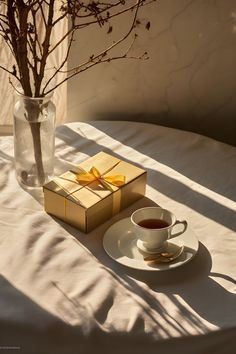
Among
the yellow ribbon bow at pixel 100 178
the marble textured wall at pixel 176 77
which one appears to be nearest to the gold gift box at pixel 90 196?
the yellow ribbon bow at pixel 100 178

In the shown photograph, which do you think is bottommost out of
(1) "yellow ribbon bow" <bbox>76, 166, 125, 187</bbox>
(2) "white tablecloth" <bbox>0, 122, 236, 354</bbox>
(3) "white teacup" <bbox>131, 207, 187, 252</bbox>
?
(2) "white tablecloth" <bbox>0, 122, 236, 354</bbox>

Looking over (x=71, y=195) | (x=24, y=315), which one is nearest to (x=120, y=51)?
(x=71, y=195)

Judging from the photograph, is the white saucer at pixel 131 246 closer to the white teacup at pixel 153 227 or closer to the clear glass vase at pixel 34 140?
the white teacup at pixel 153 227

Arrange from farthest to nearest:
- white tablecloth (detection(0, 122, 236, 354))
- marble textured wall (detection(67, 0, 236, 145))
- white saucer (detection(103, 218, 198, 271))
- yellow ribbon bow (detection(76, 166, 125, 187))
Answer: marble textured wall (detection(67, 0, 236, 145)), yellow ribbon bow (detection(76, 166, 125, 187)), white saucer (detection(103, 218, 198, 271)), white tablecloth (detection(0, 122, 236, 354))

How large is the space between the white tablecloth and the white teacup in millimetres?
62

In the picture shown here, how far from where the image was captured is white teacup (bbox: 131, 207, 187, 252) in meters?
1.09

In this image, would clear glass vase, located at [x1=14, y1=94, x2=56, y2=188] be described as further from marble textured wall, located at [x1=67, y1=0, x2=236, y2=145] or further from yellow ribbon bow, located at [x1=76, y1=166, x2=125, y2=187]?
marble textured wall, located at [x1=67, y1=0, x2=236, y2=145]

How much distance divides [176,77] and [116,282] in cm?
82

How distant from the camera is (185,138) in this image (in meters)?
1.58

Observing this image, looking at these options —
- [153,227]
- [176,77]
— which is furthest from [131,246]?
[176,77]

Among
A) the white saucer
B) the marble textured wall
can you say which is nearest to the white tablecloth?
the white saucer

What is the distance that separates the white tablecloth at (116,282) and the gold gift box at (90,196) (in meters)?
0.02

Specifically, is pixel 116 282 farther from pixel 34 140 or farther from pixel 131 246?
pixel 34 140

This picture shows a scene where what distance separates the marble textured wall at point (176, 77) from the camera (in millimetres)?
1609
